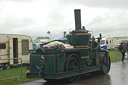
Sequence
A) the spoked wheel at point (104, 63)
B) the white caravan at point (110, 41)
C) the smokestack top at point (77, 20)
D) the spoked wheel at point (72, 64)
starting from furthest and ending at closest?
the white caravan at point (110, 41) < the spoked wheel at point (104, 63) < the smokestack top at point (77, 20) < the spoked wheel at point (72, 64)

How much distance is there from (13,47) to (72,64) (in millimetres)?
8708

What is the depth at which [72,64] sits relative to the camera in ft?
33.1

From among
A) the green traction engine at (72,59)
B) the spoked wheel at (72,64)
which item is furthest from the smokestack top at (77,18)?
the spoked wheel at (72,64)

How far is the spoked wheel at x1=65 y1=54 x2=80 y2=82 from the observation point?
A: 9723 mm

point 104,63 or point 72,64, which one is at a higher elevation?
point 72,64

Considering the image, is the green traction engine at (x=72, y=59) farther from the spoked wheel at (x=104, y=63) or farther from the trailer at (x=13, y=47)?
the trailer at (x=13, y=47)

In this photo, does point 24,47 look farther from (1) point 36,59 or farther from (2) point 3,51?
(1) point 36,59

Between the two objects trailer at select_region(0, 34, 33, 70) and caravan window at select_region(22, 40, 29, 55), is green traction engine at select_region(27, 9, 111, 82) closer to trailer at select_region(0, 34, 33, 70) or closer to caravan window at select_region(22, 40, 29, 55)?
trailer at select_region(0, 34, 33, 70)

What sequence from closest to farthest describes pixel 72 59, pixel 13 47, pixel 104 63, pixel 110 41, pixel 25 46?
pixel 72 59 < pixel 104 63 < pixel 13 47 < pixel 25 46 < pixel 110 41

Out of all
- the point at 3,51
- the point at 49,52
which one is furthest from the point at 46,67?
the point at 3,51

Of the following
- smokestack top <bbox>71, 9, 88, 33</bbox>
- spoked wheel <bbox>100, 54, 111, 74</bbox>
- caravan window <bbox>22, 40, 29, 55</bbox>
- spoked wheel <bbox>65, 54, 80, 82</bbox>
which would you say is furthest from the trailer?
spoked wheel <bbox>65, 54, 80, 82</bbox>

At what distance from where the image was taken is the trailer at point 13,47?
54.2ft

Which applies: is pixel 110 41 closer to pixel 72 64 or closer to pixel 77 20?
pixel 77 20

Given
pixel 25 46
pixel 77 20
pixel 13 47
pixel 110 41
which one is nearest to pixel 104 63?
pixel 77 20
